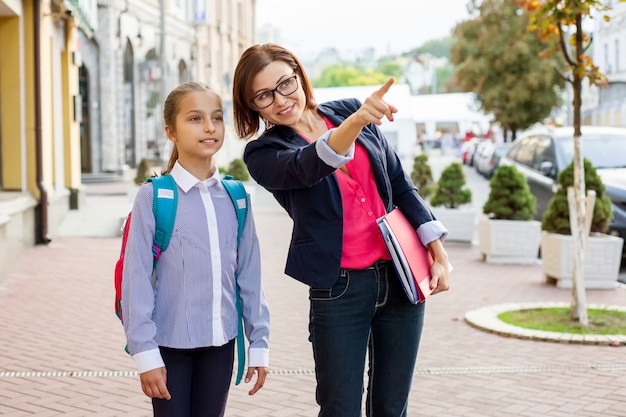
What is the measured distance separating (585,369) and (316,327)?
12.3 feet

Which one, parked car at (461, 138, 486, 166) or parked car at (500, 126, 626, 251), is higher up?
parked car at (500, 126, 626, 251)

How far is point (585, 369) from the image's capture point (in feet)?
21.1

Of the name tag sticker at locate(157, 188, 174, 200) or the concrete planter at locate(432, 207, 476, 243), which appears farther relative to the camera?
the concrete planter at locate(432, 207, 476, 243)

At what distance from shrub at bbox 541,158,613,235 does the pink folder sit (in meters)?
6.85

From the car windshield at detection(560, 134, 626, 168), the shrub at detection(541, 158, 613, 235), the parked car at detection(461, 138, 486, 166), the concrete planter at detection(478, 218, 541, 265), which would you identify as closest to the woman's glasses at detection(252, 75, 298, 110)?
the shrub at detection(541, 158, 613, 235)

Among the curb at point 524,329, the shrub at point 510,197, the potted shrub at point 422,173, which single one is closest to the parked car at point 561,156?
the shrub at point 510,197

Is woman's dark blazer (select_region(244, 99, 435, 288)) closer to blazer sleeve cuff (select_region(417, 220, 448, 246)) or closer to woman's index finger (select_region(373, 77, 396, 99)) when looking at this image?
blazer sleeve cuff (select_region(417, 220, 448, 246))

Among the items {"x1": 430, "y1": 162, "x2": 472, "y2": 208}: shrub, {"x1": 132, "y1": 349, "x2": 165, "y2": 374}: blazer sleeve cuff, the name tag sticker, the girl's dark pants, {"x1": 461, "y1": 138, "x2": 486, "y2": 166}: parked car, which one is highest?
the name tag sticker

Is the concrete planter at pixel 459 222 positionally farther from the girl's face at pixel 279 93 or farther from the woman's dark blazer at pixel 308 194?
the girl's face at pixel 279 93

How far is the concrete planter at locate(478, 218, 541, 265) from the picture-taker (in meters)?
12.3

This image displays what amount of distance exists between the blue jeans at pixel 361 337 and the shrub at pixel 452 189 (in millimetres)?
11703

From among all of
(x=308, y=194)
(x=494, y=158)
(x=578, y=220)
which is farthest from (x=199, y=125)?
(x=494, y=158)

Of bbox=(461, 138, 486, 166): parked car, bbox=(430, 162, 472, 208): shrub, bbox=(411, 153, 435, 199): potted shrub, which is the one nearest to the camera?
bbox=(430, 162, 472, 208): shrub

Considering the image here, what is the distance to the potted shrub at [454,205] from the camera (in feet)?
48.4
